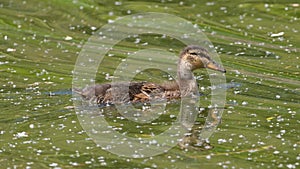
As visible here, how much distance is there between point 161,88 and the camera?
34.9 ft

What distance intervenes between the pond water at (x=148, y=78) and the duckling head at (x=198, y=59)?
1.03 feet

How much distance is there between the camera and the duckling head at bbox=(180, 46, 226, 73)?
10.9 meters

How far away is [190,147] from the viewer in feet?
28.6

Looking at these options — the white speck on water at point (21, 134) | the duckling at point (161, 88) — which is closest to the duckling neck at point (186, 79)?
the duckling at point (161, 88)

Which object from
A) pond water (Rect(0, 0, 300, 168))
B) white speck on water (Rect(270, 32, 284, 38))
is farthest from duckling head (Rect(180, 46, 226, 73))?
white speck on water (Rect(270, 32, 284, 38))

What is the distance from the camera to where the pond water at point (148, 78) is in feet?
27.8

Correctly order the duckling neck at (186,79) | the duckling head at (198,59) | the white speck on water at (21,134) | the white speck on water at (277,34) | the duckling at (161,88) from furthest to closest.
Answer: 1. the white speck on water at (277,34)
2. the duckling head at (198,59)
3. the duckling neck at (186,79)
4. the duckling at (161,88)
5. the white speck on water at (21,134)

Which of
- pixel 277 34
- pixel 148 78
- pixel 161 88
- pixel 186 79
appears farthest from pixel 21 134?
pixel 277 34

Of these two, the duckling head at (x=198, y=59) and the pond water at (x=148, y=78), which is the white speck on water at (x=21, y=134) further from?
the duckling head at (x=198, y=59)

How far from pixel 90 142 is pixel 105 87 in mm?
1629

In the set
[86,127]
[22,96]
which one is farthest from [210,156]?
[22,96]

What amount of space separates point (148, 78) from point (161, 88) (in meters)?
1.00

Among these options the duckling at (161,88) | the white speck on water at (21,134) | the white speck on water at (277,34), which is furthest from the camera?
the white speck on water at (277,34)

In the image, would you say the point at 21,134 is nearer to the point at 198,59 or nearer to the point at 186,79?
the point at 186,79
